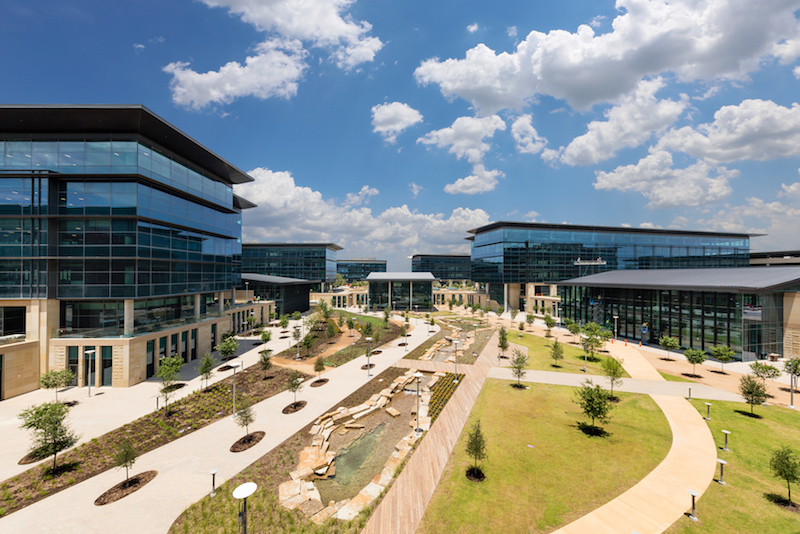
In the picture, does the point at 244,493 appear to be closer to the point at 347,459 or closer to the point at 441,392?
the point at 347,459

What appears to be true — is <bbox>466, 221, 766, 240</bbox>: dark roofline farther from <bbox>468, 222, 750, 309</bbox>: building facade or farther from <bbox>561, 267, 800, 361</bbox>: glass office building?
<bbox>561, 267, 800, 361</bbox>: glass office building

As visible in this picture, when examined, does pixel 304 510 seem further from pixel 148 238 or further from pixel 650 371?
pixel 650 371

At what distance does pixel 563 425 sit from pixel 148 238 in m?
44.4

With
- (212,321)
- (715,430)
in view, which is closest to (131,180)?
(212,321)

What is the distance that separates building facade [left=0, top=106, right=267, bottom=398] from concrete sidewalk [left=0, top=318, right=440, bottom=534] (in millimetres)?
16653

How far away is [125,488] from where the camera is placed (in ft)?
50.6

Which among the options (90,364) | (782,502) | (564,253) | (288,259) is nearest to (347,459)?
(782,502)

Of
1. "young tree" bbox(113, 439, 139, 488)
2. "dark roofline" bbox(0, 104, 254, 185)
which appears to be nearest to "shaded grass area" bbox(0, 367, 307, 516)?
"young tree" bbox(113, 439, 139, 488)

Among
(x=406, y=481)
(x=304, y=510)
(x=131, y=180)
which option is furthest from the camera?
(x=131, y=180)

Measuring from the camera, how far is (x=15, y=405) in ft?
82.4

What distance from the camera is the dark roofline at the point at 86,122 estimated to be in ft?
91.0

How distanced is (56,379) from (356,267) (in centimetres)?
14427

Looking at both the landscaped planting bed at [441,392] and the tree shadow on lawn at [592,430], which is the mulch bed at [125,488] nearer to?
the landscaped planting bed at [441,392]

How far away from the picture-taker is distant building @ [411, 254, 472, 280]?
177500 millimetres
